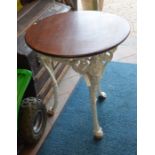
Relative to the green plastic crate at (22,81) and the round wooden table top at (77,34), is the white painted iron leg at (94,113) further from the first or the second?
the green plastic crate at (22,81)

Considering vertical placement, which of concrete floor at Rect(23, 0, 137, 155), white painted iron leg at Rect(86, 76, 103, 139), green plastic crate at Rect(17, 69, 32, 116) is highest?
green plastic crate at Rect(17, 69, 32, 116)

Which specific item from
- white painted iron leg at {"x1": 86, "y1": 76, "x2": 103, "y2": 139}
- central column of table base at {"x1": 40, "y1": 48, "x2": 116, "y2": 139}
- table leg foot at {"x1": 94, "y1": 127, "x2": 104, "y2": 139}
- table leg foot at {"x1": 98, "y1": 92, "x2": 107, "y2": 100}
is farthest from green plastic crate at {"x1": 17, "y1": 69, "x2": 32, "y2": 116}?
table leg foot at {"x1": 98, "y1": 92, "x2": 107, "y2": 100}

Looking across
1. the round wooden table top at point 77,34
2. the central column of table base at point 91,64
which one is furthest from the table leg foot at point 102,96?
the round wooden table top at point 77,34

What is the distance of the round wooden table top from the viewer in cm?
122

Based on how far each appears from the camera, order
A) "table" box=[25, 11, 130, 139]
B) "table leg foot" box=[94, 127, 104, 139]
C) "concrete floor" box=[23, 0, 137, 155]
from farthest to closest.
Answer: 1. "concrete floor" box=[23, 0, 137, 155]
2. "table leg foot" box=[94, 127, 104, 139]
3. "table" box=[25, 11, 130, 139]

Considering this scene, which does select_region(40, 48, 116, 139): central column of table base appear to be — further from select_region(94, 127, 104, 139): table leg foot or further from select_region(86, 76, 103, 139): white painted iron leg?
select_region(94, 127, 104, 139): table leg foot

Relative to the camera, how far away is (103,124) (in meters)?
1.60

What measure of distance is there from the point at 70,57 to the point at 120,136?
582mm

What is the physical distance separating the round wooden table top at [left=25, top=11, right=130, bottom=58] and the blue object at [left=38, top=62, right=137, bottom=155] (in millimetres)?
546

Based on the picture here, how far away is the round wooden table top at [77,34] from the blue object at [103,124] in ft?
→ 1.79

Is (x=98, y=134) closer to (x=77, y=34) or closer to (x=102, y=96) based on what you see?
(x=102, y=96)

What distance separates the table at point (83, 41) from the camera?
3.99 feet

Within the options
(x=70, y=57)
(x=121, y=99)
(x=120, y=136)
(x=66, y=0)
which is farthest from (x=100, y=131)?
(x=66, y=0)
